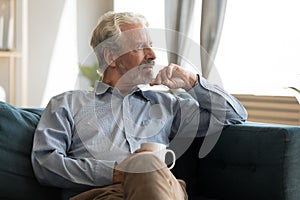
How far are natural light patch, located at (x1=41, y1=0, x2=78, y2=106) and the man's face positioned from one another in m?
2.59

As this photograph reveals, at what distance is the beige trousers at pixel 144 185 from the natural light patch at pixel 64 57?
295cm

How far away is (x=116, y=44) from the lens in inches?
75.6

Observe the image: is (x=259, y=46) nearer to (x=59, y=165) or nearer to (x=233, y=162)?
(x=233, y=162)

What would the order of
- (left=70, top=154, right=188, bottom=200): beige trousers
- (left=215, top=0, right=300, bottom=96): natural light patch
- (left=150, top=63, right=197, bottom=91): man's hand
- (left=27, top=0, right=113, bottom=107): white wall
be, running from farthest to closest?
(left=27, top=0, right=113, bottom=107): white wall
(left=215, top=0, right=300, bottom=96): natural light patch
(left=150, top=63, right=197, bottom=91): man's hand
(left=70, top=154, right=188, bottom=200): beige trousers

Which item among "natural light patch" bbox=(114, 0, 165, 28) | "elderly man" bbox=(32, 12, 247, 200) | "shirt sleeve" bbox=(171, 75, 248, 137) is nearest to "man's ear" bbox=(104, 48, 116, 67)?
"elderly man" bbox=(32, 12, 247, 200)

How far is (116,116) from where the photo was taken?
1.83 meters

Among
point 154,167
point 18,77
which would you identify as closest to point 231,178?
point 154,167

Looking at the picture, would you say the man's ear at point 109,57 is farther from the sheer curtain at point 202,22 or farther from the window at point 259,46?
the window at point 259,46

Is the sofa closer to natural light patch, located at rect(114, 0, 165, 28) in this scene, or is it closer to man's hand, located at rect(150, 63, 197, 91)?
man's hand, located at rect(150, 63, 197, 91)

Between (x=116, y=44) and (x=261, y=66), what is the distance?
177cm

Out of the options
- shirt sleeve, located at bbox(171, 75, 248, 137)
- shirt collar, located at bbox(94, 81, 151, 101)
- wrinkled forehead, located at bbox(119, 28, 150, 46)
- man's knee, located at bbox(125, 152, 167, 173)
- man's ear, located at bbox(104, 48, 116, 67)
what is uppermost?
wrinkled forehead, located at bbox(119, 28, 150, 46)

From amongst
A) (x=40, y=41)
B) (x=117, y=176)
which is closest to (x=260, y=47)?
(x=40, y=41)

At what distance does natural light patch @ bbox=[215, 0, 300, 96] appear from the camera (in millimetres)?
3291

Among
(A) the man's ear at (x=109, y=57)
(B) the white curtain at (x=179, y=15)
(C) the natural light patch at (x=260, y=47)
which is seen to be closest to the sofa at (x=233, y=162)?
(A) the man's ear at (x=109, y=57)
